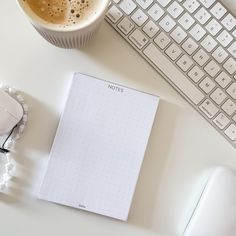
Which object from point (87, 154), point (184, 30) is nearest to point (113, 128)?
point (87, 154)

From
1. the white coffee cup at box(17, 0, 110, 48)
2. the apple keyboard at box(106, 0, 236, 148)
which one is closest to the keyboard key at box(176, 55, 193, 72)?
the apple keyboard at box(106, 0, 236, 148)

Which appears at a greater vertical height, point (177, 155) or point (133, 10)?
point (133, 10)

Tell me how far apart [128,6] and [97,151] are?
18 cm

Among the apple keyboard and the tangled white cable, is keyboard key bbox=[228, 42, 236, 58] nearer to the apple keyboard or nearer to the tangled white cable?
the apple keyboard

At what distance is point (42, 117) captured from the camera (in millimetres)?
567

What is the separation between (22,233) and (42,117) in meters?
0.14

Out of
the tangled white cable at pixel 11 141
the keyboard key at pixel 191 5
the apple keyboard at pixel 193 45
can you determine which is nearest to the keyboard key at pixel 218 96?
the apple keyboard at pixel 193 45

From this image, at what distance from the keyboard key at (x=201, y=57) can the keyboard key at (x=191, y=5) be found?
50 millimetres

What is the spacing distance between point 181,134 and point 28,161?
0.19 m

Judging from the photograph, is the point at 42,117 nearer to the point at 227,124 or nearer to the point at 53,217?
the point at 53,217

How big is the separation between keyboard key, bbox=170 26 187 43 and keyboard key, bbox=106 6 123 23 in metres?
0.07

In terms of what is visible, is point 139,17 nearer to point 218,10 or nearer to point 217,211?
point 218,10

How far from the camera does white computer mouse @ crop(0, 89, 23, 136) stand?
1.72 ft

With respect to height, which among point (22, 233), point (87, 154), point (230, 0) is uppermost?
point (230, 0)
